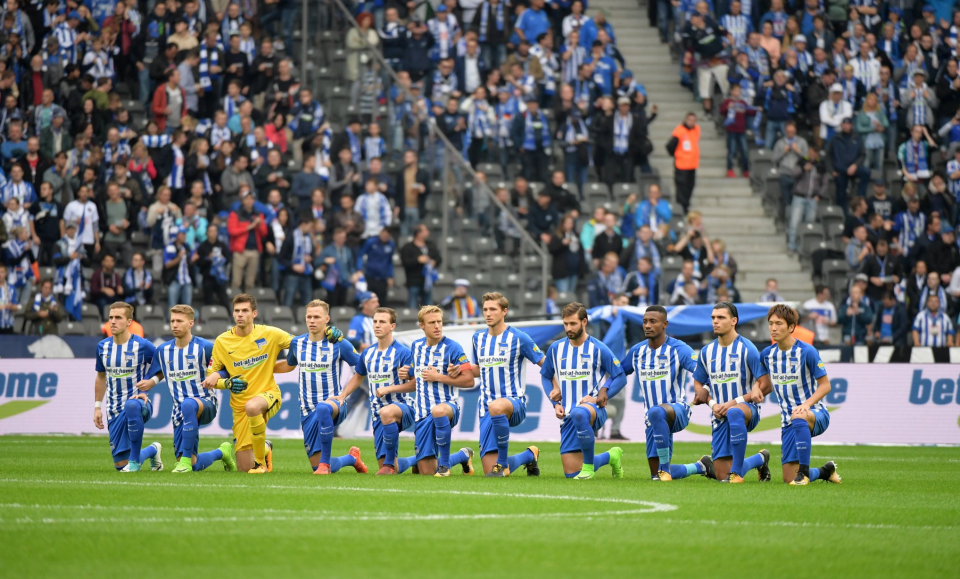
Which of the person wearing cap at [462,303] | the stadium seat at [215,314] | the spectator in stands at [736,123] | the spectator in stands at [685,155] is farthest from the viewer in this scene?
the spectator in stands at [736,123]

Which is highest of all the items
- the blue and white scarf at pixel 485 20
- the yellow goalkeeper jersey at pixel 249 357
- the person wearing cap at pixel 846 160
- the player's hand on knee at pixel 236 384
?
the blue and white scarf at pixel 485 20

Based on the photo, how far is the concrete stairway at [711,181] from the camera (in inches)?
1026

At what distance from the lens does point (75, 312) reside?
2245cm

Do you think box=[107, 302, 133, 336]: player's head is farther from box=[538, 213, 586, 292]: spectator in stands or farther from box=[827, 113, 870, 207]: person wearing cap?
box=[827, 113, 870, 207]: person wearing cap

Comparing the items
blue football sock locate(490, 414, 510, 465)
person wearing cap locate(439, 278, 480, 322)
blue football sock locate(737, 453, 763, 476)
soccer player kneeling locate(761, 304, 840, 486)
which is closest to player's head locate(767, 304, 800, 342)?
soccer player kneeling locate(761, 304, 840, 486)

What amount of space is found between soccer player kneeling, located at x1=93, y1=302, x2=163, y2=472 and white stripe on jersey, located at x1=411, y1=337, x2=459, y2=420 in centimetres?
271

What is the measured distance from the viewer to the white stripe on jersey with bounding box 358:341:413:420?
13.5m

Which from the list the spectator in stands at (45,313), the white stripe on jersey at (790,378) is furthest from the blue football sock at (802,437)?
the spectator in stands at (45,313)

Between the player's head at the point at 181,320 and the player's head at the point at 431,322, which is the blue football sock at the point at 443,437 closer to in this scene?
the player's head at the point at 431,322

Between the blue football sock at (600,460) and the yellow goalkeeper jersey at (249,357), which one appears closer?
the blue football sock at (600,460)

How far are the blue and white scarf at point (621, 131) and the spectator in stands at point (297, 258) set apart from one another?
6.46m

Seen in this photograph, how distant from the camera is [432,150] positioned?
22.9 meters

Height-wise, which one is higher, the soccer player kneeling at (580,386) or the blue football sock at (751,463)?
the soccer player kneeling at (580,386)

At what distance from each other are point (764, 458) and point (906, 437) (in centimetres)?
821
